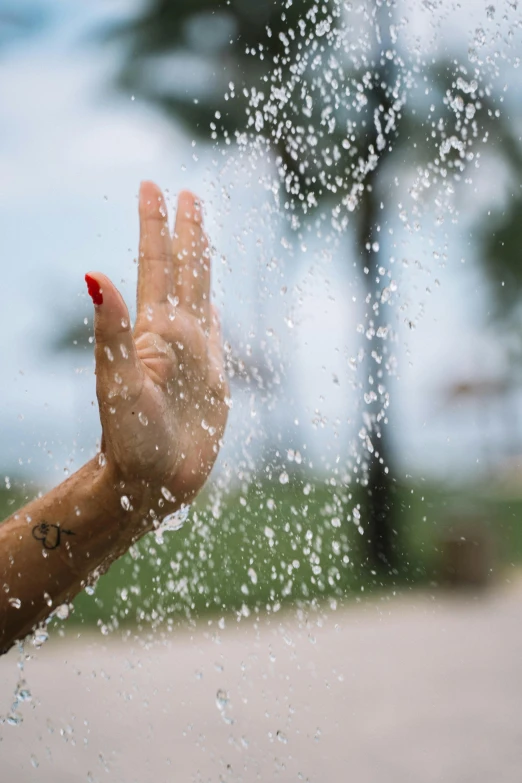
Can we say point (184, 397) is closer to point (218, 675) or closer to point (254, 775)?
point (254, 775)

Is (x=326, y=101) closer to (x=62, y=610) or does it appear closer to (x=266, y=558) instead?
(x=266, y=558)

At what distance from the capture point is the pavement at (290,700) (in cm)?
378

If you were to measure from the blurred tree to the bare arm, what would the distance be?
20.4ft

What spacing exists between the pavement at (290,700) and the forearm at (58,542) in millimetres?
2151

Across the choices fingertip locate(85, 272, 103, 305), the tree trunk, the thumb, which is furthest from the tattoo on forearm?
the tree trunk

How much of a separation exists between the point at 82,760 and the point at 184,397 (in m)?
2.92

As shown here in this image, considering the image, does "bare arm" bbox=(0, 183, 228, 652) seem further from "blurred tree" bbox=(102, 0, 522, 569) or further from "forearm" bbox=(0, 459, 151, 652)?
"blurred tree" bbox=(102, 0, 522, 569)

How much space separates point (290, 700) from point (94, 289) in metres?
5.22

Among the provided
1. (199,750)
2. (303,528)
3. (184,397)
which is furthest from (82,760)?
(303,528)

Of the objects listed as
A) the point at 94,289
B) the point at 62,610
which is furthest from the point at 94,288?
the point at 62,610

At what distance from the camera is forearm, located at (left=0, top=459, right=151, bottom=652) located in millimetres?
1468

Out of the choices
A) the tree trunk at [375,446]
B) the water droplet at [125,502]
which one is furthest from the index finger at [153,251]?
the tree trunk at [375,446]

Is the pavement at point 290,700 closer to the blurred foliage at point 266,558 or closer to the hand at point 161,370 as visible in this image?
the blurred foliage at point 266,558

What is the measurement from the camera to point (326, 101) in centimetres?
882
